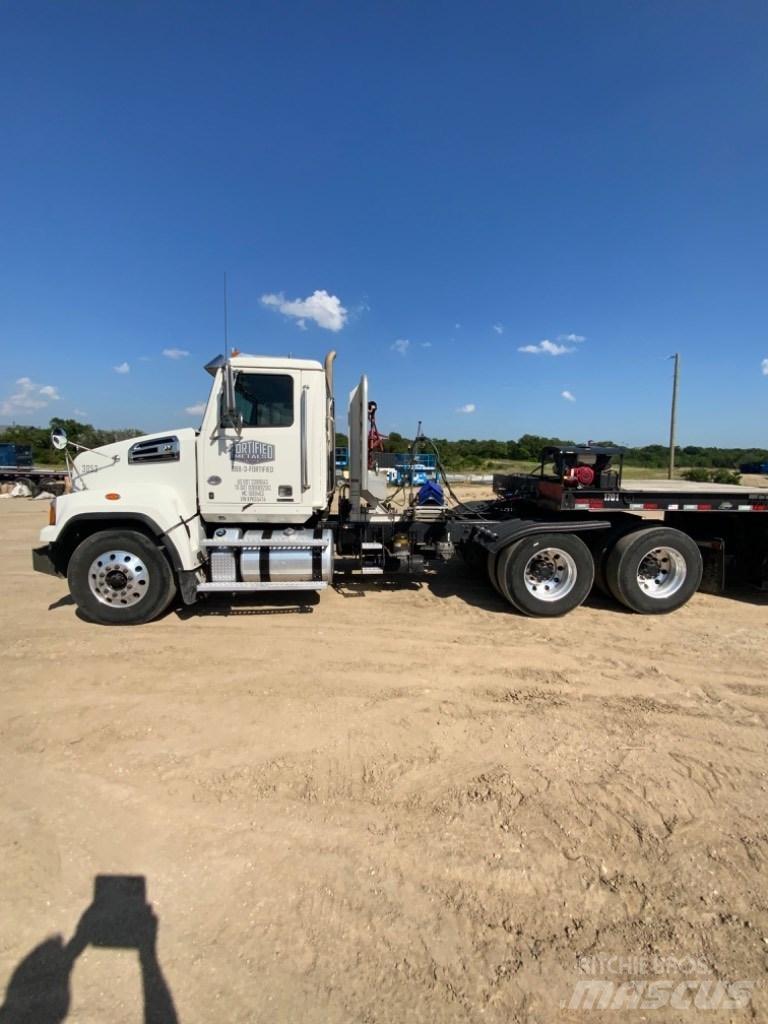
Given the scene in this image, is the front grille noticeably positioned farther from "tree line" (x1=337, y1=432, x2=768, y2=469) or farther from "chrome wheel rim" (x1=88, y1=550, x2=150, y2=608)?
"tree line" (x1=337, y1=432, x2=768, y2=469)

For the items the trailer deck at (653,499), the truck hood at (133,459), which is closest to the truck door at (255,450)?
the truck hood at (133,459)

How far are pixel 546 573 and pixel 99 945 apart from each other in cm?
492

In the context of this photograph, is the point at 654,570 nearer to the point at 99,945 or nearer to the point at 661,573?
the point at 661,573


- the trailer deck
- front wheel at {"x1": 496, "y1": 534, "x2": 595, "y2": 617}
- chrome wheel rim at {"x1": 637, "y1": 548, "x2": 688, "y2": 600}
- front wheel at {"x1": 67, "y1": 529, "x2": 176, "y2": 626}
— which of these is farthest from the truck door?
chrome wheel rim at {"x1": 637, "y1": 548, "x2": 688, "y2": 600}

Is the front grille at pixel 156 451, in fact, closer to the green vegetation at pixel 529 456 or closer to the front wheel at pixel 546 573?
the front wheel at pixel 546 573

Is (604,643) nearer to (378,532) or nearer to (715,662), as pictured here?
(715,662)

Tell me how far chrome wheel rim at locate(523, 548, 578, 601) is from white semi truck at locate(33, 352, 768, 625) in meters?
0.02

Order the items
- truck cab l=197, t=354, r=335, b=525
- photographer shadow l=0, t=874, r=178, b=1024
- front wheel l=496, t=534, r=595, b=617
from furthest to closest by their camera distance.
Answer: front wheel l=496, t=534, r=595, b=617 → truck cab l=197, t=354, r=335, b=525 → photographer shadow l=0, t=874, r=178, b=1024

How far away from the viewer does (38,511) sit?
617 inches

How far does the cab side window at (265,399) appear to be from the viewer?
5.49 metres

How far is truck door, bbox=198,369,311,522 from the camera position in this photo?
550 cm

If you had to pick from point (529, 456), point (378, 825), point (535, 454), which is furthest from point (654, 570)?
point (529, 456)

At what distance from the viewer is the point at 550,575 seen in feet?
18.9

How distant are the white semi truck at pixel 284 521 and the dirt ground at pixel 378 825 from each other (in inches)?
33.7
